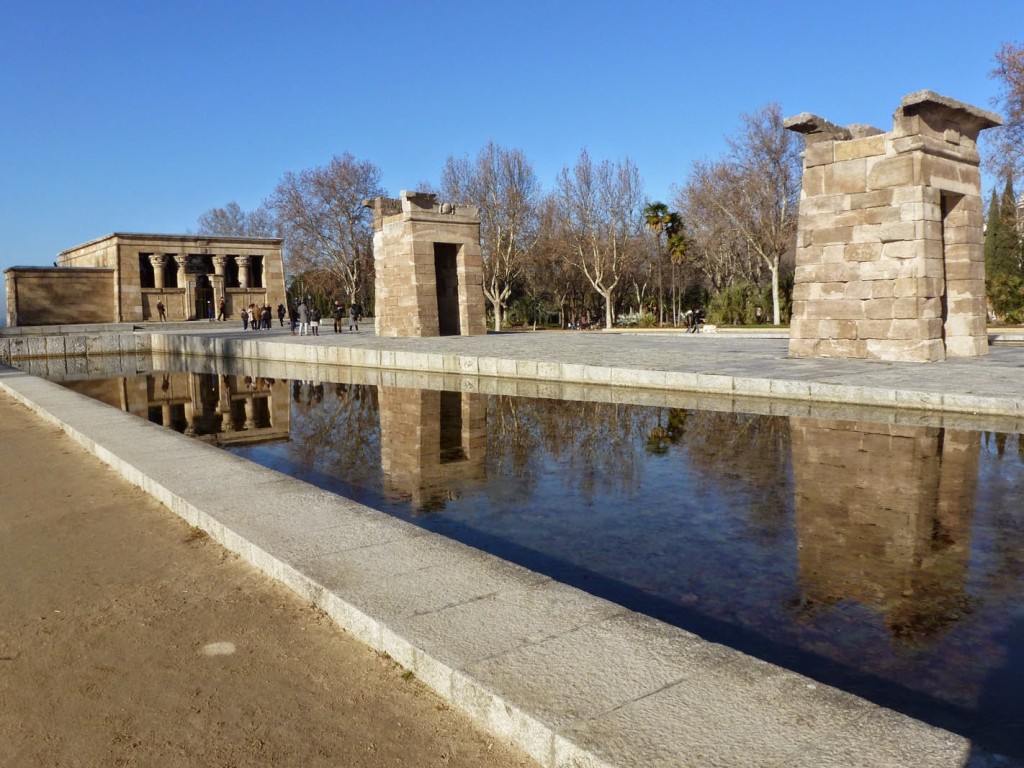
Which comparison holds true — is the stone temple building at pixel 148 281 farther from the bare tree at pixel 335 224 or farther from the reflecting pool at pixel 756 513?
the reflecting pool at pixel 756 513

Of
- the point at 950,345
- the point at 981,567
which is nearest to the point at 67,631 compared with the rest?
the point at 981,567

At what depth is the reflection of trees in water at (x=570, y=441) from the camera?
22.2 feet

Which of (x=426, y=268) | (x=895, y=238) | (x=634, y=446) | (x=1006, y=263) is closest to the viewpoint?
(x=634, y=446)

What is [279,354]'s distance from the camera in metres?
22.2

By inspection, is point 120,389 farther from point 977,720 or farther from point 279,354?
point 977,720

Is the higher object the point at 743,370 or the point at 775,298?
the point at 775,298

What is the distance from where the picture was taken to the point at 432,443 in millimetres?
8602

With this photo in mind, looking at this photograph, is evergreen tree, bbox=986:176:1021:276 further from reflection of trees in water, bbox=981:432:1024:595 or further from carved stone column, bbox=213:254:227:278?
carved stone column, bbox=213:254:227:278

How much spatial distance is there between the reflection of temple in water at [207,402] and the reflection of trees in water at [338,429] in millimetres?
302

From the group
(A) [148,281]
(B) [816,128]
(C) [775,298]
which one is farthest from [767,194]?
(A) [148,281]

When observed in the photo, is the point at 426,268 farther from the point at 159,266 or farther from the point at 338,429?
the point at 159,266

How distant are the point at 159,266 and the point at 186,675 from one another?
50.5m

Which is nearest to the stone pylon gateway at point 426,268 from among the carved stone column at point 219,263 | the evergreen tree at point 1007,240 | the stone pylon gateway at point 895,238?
the stone pylon gateway at point 895,238

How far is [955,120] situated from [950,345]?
4.04 meters
